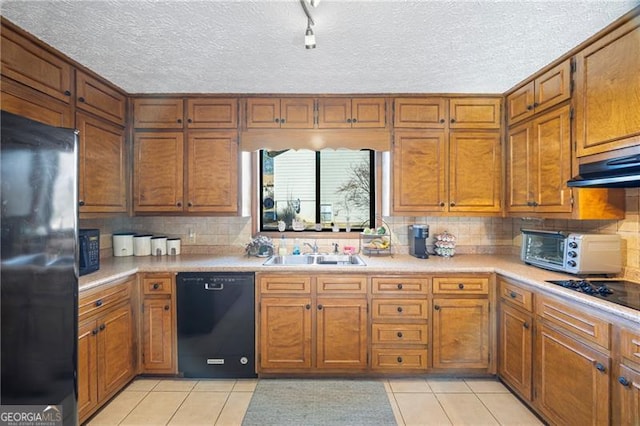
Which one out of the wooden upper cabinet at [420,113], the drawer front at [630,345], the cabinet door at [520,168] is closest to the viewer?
the drawer front at [630,345]

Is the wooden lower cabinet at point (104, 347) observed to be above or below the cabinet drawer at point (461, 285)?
below

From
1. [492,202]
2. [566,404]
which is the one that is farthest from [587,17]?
[566,404]

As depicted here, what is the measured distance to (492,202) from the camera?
2807 mm

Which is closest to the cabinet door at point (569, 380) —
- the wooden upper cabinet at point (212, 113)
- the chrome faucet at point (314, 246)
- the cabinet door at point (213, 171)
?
the chrome faucet at point (314, 246)

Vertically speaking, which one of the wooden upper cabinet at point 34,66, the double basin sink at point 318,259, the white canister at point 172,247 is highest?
the wooden upper cabinet at point 34,66

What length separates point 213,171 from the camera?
9.23 ft

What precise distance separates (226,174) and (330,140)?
3.31 feet

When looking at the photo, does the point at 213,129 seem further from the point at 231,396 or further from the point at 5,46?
the point at 231,396

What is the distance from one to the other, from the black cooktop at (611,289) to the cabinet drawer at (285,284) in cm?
169

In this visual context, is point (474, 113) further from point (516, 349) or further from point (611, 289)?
point (516, 349)

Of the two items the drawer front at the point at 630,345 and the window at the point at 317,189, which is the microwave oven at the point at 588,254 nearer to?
the drawer front at the point at 630,345

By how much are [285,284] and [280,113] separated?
1533 mm

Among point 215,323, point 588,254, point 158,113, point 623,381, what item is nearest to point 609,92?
point 588,254

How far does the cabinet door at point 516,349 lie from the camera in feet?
6.84
